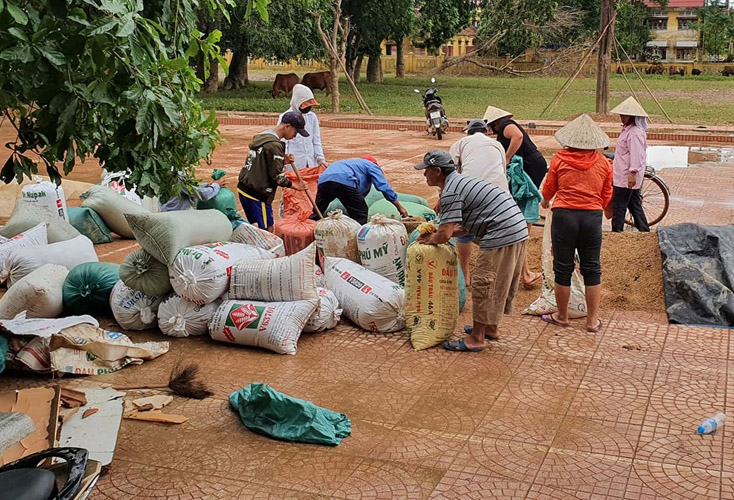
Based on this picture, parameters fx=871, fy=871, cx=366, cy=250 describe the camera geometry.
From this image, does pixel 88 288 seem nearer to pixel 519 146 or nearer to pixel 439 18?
pixel 519 146

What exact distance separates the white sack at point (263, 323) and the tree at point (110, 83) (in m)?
1.27

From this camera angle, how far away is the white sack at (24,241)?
6828 millimetres

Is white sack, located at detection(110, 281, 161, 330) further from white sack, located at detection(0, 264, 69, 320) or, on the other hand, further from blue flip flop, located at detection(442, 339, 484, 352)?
blue flip flop, located at detection(442, 339, 484, 352)

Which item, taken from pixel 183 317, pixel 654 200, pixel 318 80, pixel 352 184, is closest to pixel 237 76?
pixel 318 80

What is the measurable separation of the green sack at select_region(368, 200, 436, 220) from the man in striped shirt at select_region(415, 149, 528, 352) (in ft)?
5.08

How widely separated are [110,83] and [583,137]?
3295mm

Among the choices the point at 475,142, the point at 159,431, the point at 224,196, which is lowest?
the point at 159,431

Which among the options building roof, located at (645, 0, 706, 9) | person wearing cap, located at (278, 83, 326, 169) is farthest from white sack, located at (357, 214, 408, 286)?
building roof, located at (645, 0, 706, 9)

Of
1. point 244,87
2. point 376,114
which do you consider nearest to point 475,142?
point 376,114

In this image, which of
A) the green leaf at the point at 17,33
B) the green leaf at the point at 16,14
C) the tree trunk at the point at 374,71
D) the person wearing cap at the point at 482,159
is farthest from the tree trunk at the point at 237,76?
the green leaf at the point at 16,14

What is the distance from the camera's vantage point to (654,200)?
10.4 m

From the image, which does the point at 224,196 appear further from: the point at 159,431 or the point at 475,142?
the point at 159,431

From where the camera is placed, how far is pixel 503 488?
385cm

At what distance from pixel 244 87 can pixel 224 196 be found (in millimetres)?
26001
